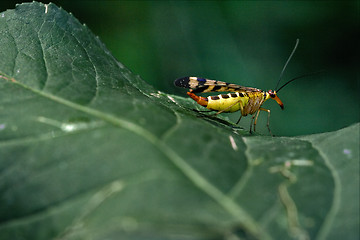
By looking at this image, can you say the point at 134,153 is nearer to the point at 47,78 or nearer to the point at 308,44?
the point at 47,78

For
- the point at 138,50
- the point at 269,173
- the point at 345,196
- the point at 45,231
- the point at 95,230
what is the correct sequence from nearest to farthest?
1. the point at 95,230
2. the point at 45,231
3. the point at 345,196
4. the point at 269,173
5. the point at 138,50

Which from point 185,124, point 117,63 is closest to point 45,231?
point 185,124

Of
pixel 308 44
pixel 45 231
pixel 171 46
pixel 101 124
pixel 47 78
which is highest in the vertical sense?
pixel 47 78

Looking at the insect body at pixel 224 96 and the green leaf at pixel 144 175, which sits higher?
the green leaf at pixel 144 175

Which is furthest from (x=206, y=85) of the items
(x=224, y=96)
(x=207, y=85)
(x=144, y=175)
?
(x=144, y=175)

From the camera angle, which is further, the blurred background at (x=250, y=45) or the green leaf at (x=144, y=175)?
the blurred background at (x=250, y=45)

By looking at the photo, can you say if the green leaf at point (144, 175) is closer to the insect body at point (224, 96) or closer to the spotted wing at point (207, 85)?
the insect body at point (224, 96)

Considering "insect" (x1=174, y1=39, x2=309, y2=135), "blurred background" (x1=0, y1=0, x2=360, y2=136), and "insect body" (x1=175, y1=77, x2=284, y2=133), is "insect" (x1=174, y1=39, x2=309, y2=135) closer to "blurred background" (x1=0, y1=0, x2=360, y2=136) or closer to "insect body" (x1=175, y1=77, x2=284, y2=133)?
"insect body" (x1=175, y1=77, x2=284, y2=133)

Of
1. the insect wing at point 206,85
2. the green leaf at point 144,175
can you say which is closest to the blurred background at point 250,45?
the insect wing at point 206,85
